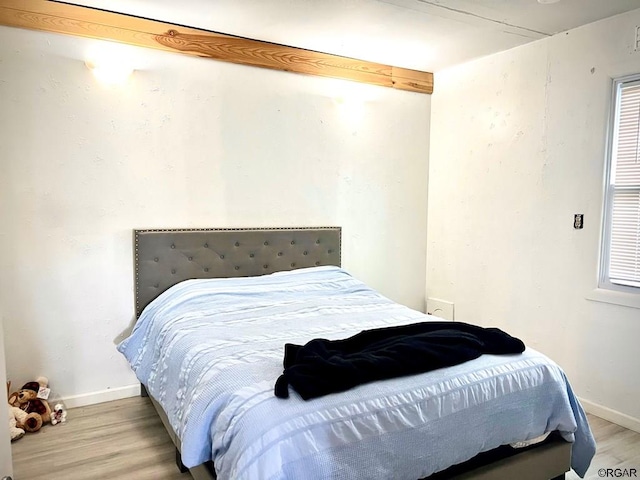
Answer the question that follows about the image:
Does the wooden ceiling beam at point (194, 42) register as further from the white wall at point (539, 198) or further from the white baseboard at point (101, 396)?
the white baseboard at point (101, 396)

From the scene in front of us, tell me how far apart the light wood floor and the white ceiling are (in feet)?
8.15

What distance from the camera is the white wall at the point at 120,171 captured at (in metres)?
2.75

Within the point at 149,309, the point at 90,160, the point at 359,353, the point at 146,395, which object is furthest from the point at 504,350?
the point at 90,160

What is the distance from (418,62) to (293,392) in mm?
3142

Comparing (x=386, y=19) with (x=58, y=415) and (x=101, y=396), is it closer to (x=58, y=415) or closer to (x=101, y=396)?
(x=101, y=396)

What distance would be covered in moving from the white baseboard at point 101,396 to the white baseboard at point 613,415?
297 centimetres

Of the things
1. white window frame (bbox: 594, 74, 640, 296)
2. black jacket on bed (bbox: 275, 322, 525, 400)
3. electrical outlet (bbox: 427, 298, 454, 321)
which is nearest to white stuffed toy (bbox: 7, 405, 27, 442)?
black jacket on bed (bbox: 275, 322, 525, 400)

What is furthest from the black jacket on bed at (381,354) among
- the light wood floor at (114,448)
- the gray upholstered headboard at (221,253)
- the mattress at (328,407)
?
the gray upholstered headboard at (221,253)

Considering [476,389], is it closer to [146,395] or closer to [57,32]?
[146,395]

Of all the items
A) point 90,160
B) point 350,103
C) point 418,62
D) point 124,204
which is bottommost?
point 124,204

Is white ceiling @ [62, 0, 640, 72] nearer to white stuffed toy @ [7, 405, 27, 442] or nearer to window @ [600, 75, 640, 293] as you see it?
window @ [600, 75, 640, 293]

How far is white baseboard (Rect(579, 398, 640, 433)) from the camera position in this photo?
2744 millimetres

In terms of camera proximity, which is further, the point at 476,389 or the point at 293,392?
the point at 476,389

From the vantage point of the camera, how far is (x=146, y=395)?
3.13 m
